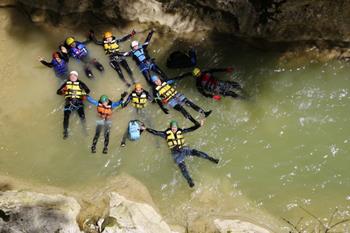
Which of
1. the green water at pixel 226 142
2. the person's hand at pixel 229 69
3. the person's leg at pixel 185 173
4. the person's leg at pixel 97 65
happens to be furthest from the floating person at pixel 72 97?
the person's hand at pixel 229 69

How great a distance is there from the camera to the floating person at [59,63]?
14242 millimetres

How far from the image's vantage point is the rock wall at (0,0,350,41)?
40.5ft

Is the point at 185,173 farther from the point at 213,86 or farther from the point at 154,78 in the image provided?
the point at 154,78

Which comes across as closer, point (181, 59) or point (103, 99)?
point (103, 99)

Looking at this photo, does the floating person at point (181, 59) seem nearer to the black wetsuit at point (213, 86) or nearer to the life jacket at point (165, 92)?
the black wetsuit at point (213, 86)

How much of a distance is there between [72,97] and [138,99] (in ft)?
6.14

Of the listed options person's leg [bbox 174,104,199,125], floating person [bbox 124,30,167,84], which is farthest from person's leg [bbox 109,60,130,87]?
person's leg [bbox 174,104,199,125]

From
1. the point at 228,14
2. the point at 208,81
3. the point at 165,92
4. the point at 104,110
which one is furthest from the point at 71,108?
the point at 228,14

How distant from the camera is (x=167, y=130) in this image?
12961 mm

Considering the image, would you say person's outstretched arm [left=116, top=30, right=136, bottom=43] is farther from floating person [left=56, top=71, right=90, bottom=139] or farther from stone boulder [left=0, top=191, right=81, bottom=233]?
stone boulder [left=0, top=191, right=81, bottom=233]

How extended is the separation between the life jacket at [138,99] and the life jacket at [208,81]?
1.72 metres

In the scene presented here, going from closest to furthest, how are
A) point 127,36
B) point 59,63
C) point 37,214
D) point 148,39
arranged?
point 37,214 → point 59,63 → point 148,39 → point 127,36

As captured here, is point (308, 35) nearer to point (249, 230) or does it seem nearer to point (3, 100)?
point (249, 230)

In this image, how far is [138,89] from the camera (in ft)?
44.3
